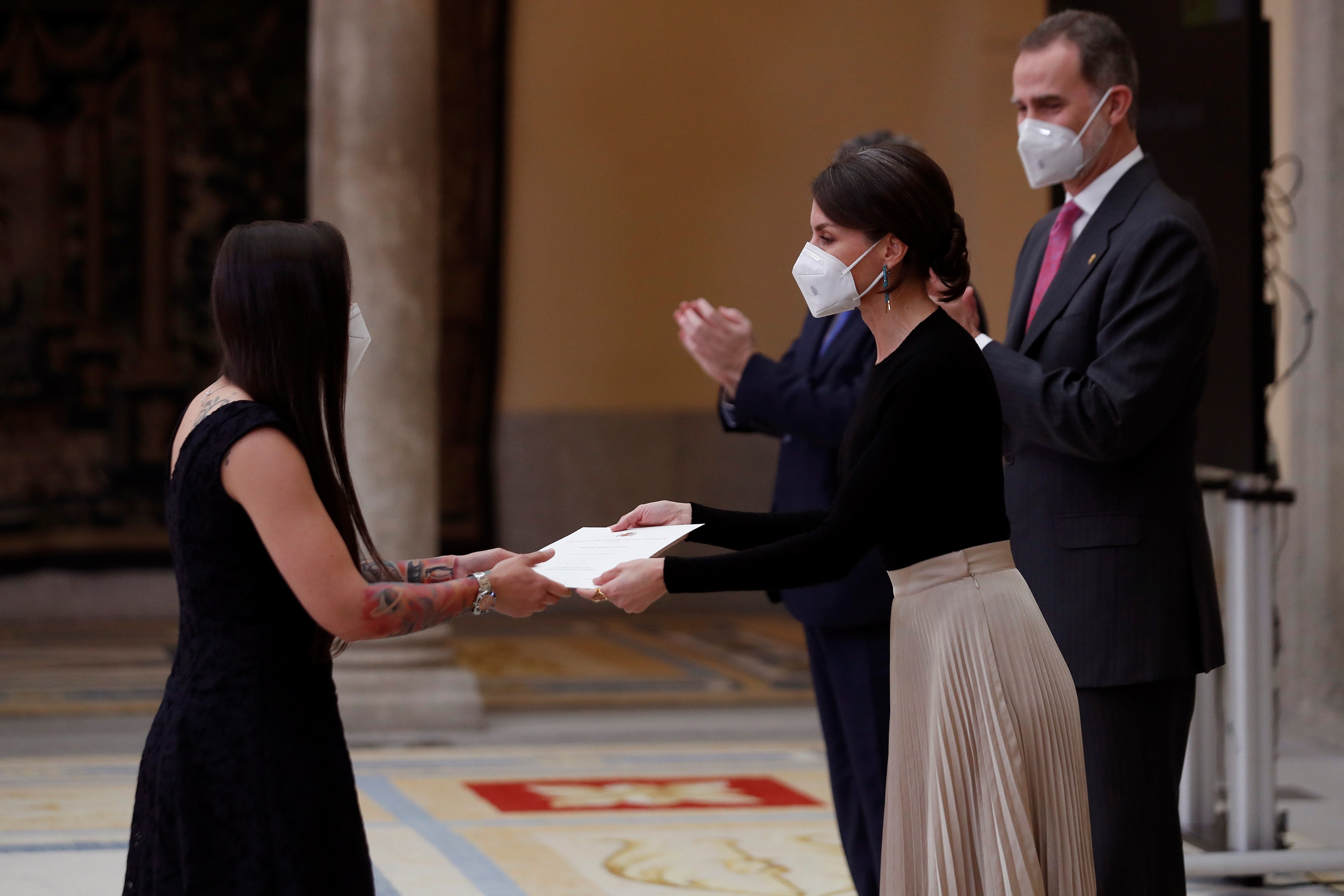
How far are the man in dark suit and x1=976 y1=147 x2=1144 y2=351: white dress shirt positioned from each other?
5 centimetres

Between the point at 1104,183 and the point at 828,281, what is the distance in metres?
0.93

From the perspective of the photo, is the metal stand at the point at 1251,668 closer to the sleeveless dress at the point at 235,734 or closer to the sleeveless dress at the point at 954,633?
the sleeveless dress at the point at 954,633

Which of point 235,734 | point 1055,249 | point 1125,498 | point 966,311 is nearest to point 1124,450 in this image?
point 1125,498

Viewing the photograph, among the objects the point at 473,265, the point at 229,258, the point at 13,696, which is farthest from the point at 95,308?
the point at 229,258

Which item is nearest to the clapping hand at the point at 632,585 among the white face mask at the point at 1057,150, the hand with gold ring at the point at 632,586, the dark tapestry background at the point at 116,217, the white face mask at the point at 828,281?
the hand with gold ring at the point at 632,586

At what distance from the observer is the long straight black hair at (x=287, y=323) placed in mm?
2244

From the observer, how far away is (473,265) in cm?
1027

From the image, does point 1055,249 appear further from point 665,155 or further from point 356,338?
point 665,155

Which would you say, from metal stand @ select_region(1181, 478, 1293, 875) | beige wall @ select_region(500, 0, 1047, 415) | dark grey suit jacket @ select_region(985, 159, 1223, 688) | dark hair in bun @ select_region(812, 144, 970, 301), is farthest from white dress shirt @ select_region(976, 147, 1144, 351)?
beige wall @ select_region(500, 0, 1047, 415)

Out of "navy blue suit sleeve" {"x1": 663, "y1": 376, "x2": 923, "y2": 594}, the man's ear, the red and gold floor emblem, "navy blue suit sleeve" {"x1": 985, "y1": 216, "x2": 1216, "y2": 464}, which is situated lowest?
the red and gold floor emblem

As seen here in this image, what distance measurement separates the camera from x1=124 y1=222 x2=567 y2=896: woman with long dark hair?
2195 millimetres

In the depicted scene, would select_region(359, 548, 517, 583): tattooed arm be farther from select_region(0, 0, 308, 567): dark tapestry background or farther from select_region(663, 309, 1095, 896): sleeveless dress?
select_region(0, 0, 308, 567): dark tapestry background

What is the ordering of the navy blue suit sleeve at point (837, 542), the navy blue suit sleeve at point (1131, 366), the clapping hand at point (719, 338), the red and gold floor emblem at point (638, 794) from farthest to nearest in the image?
the red and gold floor emblem at point (638, 794), the clapping hand at point (719, 338), the navy blue suit sleeve at point (1131, 366), the navy blue suit sleeve at point (837, 542)

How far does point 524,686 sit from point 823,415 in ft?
14.2
